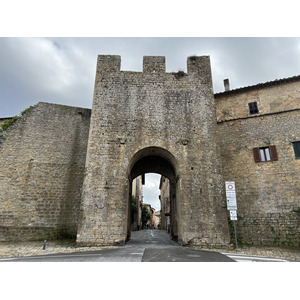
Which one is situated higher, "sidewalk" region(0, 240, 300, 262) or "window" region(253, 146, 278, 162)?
"window" region(253, 146, 278, 162)

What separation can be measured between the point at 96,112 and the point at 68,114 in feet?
12.5

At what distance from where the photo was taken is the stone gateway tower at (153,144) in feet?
29.4

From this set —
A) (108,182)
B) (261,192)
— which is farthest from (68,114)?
(261,192)

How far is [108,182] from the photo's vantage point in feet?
31.0

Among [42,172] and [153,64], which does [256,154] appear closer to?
[153,64]

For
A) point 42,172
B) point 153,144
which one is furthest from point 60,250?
point 153,144

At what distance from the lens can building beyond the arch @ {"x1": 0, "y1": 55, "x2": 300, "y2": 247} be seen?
927cm

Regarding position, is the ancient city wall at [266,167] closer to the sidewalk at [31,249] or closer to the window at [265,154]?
the window at [265,154]

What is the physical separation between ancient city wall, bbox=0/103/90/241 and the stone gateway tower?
3.17 metres

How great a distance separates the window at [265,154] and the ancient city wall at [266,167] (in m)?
0.17

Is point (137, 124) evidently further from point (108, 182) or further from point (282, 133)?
point (282, 133)

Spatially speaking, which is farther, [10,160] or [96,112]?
[10,160]

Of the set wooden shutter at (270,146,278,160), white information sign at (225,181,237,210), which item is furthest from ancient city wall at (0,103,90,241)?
wooden shutter at (270,146,278,160)

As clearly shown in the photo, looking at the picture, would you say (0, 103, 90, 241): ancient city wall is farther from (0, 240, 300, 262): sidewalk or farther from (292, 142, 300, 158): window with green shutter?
(292, 142, 300, 158): window with green shutter
